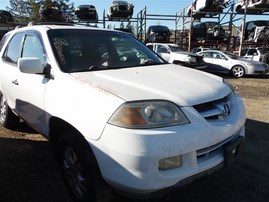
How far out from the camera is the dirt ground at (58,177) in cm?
297

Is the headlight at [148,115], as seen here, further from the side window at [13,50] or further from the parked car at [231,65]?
the parked car at [231,65]

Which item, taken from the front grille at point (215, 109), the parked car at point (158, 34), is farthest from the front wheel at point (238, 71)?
the front grille at point (215, 109)

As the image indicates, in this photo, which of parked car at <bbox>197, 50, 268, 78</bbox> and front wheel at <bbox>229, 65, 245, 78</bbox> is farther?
front wheel at <bbox>229, 65, 245, 78</bbox>

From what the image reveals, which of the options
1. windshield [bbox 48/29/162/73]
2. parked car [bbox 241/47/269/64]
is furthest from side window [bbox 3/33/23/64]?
parked car [bbox 241/47/269/64]

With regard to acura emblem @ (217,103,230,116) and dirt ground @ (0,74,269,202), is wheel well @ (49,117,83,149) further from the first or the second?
acura emblem @ (217,103,230,116)

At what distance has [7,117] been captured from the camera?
488cm

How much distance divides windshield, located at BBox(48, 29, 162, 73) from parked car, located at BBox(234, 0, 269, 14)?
18.1m

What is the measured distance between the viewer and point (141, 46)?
3994 mm

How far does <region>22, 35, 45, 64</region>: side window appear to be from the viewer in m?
3.29

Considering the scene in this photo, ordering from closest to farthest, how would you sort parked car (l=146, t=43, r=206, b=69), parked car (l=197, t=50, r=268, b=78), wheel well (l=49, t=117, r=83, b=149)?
1. wheel well (l=49, t=117, r=83, b=149)
2. parked car (l=146, t=43, r=206, b=69)
3. parked car (l=197, t=50, r=268, b=78)

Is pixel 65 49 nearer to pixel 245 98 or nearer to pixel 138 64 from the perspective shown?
pixel 138 64

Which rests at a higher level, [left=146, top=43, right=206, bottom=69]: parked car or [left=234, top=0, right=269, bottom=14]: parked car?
[left=234, top=0, right=269, bottom=14]: parked car

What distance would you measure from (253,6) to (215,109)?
2020 cm

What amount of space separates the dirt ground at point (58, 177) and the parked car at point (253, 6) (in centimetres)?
1764
